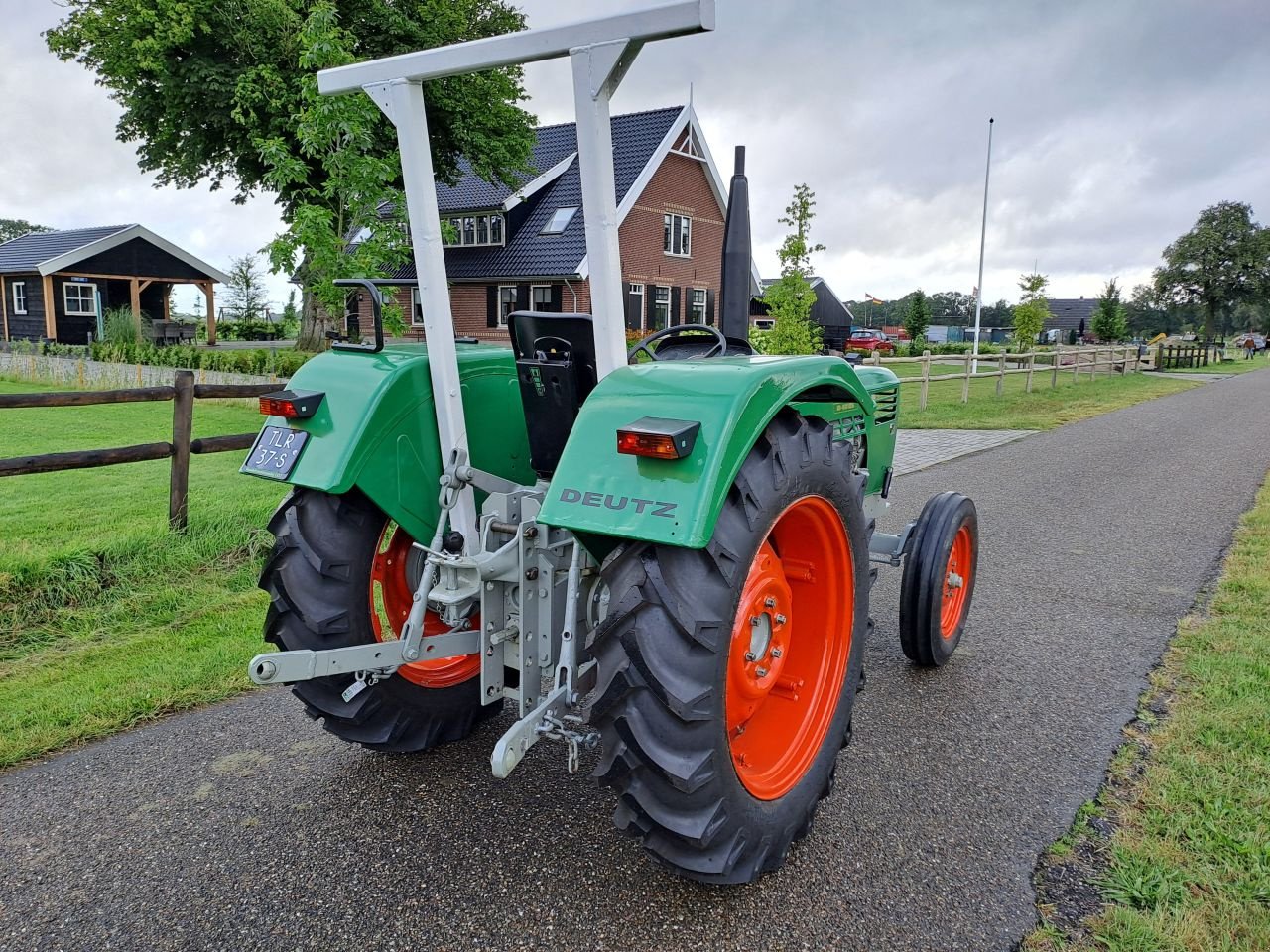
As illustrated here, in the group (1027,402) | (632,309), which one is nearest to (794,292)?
(1027,402)

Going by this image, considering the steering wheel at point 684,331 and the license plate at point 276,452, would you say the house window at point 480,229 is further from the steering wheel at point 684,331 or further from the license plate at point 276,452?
the license plate at point 276,452

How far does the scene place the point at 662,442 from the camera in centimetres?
181

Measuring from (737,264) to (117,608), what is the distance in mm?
3275

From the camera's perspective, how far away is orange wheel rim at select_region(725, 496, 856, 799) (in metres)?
2.24

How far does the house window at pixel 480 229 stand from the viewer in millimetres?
28234

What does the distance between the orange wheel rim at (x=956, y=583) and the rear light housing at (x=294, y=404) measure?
270cm

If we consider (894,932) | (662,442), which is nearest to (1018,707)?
(894,932)

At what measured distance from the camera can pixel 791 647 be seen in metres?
2.59

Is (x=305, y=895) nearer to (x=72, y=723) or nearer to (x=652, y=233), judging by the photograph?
(x=72, y=723)

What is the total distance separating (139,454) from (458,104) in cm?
1815

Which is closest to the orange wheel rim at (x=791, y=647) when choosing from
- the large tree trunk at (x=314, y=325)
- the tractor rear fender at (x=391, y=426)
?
the tractor rear fender at (x=391, y=426)

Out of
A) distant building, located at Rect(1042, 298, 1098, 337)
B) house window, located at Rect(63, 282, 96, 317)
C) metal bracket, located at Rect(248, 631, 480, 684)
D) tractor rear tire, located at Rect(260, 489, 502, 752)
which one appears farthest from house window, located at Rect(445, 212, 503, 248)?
distant building, located at Rect(1042, 298, 1098, 337)

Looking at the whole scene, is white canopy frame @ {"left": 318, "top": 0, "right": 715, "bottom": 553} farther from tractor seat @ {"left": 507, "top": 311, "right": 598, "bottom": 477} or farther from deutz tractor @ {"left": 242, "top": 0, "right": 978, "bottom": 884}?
tractor seat @ {"left": 507, "top": 311, "right": 598, "bottom": 477}

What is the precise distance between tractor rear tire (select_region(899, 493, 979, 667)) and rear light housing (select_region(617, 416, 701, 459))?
6.44ft
